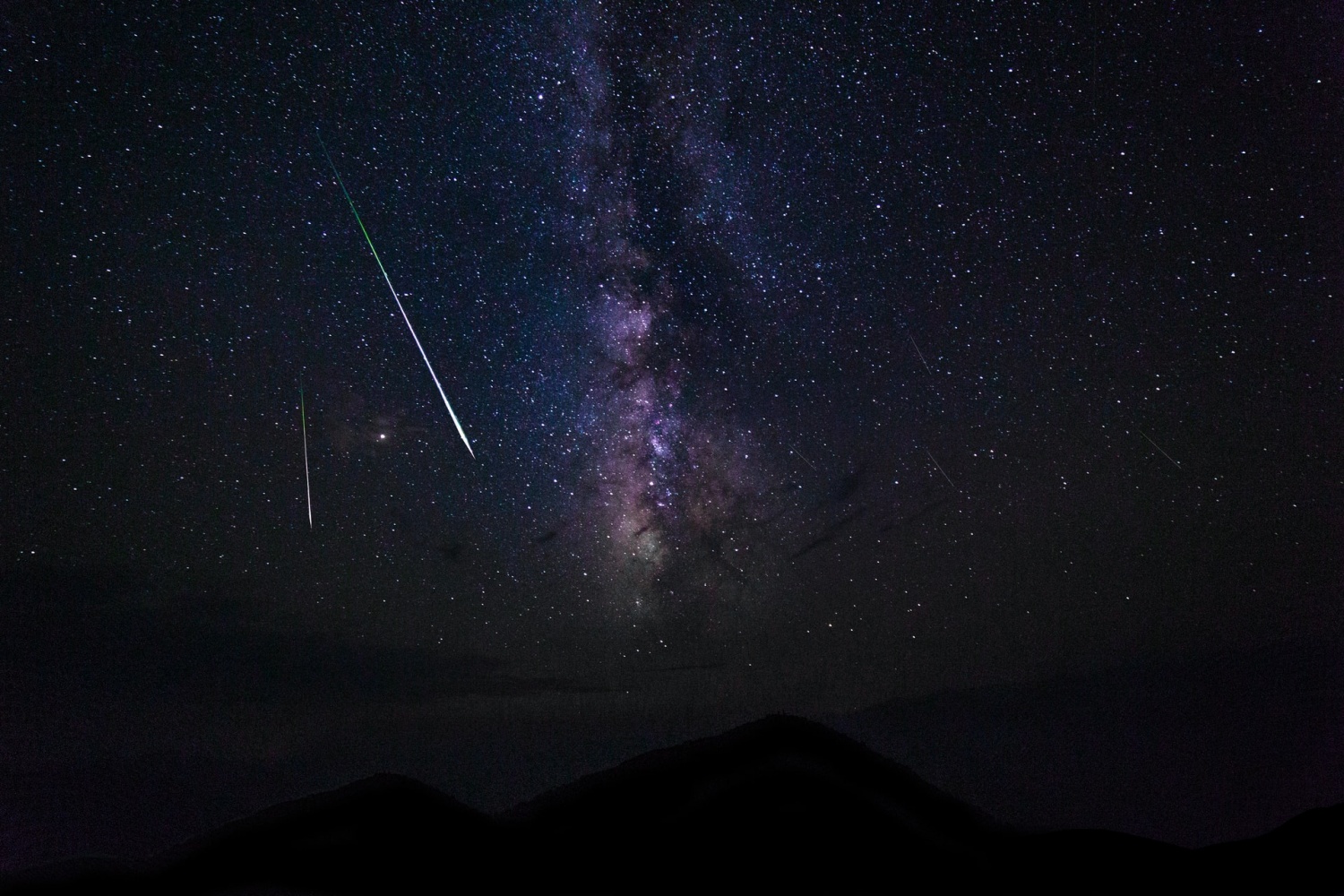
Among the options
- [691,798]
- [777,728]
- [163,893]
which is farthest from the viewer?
[777,728]

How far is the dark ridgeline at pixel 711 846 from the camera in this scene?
3164mm

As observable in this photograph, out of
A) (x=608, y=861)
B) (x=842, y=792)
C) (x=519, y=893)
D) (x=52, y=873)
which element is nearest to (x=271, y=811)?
(x=52, y=873)

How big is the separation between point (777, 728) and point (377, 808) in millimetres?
2237

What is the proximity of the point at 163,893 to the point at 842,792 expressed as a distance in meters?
3.29

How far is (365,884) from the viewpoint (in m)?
3.19

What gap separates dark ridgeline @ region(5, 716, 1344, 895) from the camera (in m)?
3.16

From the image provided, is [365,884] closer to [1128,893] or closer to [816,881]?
[816,881]

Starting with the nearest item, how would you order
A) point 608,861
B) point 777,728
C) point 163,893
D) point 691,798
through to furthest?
1. point 163,893
2. point 608,861
3. point 691,798
4. point 777,728

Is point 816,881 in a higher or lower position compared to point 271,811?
lower

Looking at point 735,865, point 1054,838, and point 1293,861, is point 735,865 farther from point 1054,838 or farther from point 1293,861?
point 1293,861

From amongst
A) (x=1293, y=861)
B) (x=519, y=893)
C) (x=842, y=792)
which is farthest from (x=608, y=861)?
(x=1293, y=861)

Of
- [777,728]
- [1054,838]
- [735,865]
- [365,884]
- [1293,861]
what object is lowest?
[1293,861]

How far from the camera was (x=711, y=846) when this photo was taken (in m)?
3.70

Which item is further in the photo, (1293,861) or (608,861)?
(608,861)
